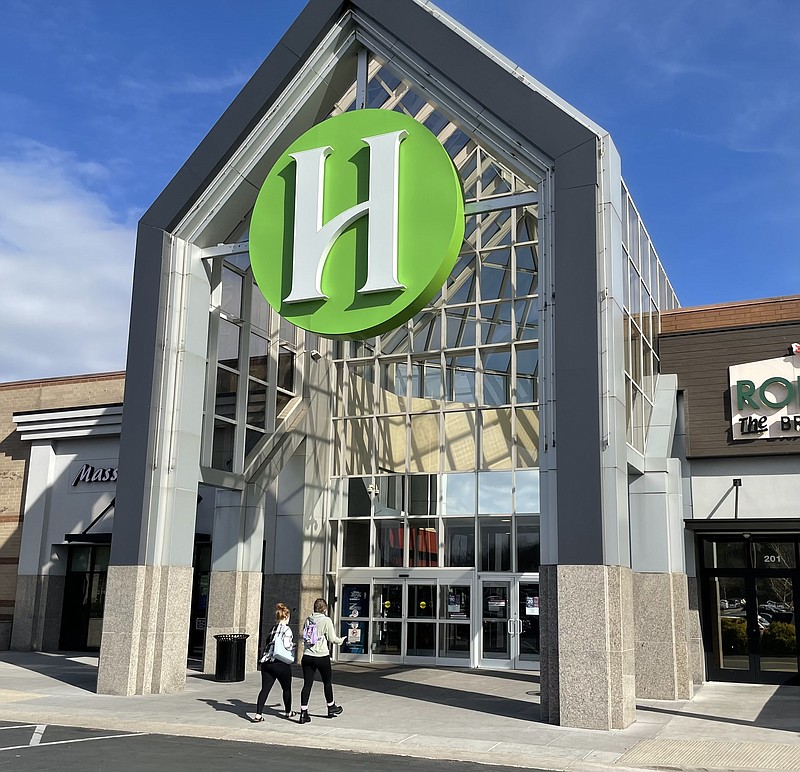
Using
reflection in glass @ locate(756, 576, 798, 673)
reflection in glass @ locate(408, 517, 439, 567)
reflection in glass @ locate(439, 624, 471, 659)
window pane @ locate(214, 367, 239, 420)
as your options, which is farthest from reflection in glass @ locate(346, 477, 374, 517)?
reflection in glass @ locate(756, 576, 798, 673)

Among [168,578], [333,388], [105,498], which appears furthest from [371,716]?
[105,498]

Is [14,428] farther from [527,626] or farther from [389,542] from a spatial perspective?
[527,626]

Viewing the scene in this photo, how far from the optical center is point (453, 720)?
13938 millimetres

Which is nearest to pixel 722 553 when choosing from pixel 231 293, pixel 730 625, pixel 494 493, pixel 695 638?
pixel 730 625

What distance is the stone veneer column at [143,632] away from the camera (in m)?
16.2

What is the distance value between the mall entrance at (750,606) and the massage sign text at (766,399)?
9.81ft

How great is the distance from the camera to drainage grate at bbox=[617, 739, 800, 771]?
1073 cm

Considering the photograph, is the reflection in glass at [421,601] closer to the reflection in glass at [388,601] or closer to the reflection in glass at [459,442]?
the reflection in glass at [388,601]

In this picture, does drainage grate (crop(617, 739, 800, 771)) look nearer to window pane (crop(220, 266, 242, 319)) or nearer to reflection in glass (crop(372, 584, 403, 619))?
reflection in glass (crop(372, 584, 403, 619))

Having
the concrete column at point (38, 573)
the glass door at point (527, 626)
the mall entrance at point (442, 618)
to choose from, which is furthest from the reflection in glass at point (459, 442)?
the concrete column at point (38, 573)

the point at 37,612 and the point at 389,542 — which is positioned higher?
the point at 389,542

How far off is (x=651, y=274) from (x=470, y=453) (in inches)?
253

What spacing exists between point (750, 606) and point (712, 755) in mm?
9613

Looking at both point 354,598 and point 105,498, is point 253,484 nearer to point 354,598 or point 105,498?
point 354,598
